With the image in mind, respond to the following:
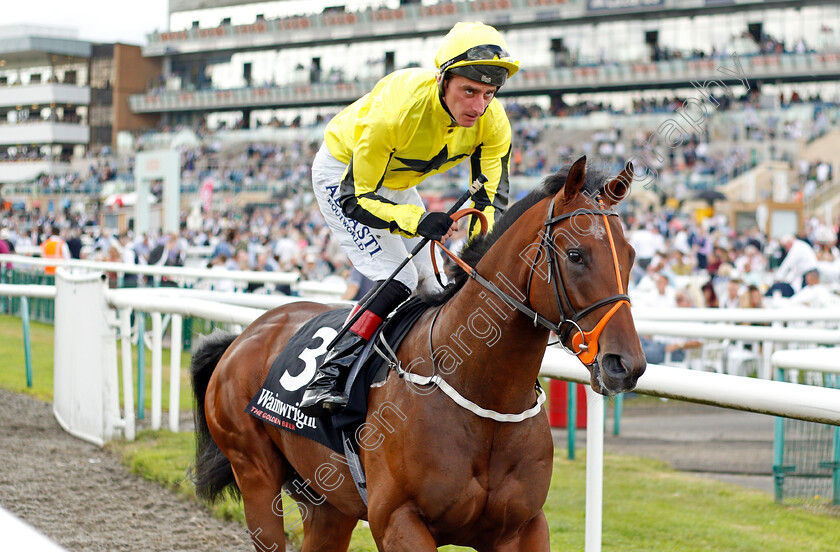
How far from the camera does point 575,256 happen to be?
209 centimetres

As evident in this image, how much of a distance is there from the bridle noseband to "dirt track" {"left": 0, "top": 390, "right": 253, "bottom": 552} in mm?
2182

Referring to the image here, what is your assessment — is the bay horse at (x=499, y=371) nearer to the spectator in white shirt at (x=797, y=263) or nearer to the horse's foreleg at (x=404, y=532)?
the horse's foreleg at (x=404, y=532)

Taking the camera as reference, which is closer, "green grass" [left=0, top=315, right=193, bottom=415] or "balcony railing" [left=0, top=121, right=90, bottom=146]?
"green grass" [left=0, top=315, right=193, bottom=415]

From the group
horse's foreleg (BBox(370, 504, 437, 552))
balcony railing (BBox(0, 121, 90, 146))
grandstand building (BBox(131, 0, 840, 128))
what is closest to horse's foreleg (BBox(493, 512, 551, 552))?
horse's foreleg (BBox(370, 504, 437, 552))

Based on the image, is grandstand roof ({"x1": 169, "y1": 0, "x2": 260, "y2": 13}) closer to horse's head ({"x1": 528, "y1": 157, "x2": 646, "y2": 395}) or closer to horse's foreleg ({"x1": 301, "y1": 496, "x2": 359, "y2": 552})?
horse's foreleg ({"x1": 301, "y1": 496, "x2": 359, "y2": 552})

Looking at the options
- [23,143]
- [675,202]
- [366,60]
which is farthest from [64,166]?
[675,202]

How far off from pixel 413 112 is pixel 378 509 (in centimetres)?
113

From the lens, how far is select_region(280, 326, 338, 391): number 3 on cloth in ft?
9.45

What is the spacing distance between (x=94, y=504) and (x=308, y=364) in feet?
6.97

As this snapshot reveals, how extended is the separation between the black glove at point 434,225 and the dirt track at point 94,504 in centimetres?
200

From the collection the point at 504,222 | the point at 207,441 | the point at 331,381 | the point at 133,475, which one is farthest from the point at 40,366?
the point at 504,222

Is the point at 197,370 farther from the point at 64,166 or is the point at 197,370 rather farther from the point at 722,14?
the point at 64,166

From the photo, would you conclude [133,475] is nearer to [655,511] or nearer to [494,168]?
[655,511]

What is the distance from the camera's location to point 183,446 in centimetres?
534
